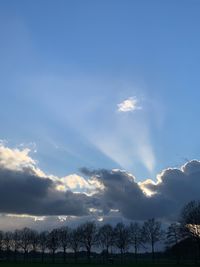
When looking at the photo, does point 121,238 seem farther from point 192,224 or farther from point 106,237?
point 192,224

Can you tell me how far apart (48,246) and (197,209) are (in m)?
93.2

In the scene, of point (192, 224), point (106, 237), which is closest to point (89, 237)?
point (106, 237)

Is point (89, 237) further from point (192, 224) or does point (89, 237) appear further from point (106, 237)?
point (192, 224)

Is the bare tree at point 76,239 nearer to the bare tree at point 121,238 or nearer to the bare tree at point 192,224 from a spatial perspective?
the bare tree at point 121,238

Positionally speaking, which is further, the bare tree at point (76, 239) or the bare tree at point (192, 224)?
the bare tree at point (76, 239)

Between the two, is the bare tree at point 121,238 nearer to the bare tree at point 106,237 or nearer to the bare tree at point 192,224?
the bare tree at point 106,237

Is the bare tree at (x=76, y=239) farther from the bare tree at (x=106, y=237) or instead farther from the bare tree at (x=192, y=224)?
the bare tree at (x=192, y=224)

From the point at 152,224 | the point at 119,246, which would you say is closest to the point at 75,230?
the point at 119,246

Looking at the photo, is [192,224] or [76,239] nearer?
[192,224]

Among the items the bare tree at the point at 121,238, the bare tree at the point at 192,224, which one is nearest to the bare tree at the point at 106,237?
the bare tree at the point at 121,238

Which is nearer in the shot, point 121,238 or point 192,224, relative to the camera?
point 192,224

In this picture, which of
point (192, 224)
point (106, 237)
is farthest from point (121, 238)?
point (192, 224)

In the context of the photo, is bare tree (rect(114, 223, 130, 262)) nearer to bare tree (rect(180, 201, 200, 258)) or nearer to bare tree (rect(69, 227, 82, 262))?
bare tree (rect(69, 227, 82, 262))

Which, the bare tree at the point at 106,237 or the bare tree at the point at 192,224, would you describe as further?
the bare tree at the point at 106,237
